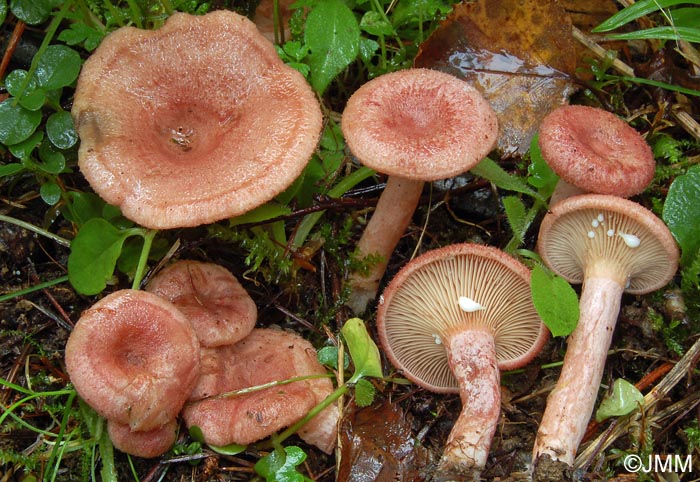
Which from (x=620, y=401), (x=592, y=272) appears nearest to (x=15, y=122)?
(x=592, y=272)

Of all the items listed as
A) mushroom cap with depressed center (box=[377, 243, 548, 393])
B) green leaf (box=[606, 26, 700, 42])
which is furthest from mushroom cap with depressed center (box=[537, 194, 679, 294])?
green leaf (box=[606, 26, 700, 42])

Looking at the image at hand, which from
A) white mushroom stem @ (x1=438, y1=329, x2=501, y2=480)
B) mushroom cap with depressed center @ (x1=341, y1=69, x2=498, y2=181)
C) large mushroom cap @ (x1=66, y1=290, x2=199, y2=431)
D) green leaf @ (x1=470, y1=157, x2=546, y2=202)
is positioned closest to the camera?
large mushroom cap @ (x1=66, y1=290, x2=199, y2=431)

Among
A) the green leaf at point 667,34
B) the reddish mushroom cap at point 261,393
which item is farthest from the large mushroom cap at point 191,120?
the green leaf at point 667,34

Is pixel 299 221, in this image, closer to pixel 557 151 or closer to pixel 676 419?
pixel 557 151

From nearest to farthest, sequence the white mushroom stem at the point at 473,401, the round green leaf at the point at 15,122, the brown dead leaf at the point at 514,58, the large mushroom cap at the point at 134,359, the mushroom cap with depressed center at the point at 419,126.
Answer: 1. the large mushroom cap at the point at 134,359
2. the mushroom cap with depressed center at the point at 419,126
3. the white mushroom stem at the point at 473,401
4. the round green leaf at the point at 15,122
5. the brown dead leaf at the point at 514,58

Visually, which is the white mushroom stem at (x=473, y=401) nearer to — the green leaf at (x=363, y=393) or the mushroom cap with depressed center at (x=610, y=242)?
the green leaf at (x=363, y=393)

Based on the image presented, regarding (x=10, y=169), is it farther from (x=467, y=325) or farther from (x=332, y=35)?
(x=467, y=325)

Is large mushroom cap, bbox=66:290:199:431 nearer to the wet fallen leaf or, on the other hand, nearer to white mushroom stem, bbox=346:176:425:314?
the wet fallen leaf
